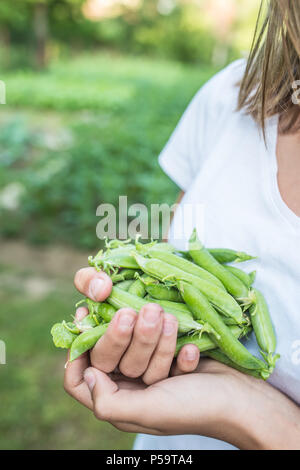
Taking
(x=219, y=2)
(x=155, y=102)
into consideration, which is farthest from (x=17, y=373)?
(x=219, y=2)

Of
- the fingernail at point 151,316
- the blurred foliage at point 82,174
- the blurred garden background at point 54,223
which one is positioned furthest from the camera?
the blurred foliage at point 82,174

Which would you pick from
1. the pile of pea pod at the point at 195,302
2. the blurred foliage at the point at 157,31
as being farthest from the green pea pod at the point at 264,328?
the blurred foliage at the point at 157,31

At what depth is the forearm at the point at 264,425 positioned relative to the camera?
4.06 feet

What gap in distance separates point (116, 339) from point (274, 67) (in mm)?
969

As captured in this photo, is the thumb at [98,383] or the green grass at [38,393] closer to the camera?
the thumb at [98,383]

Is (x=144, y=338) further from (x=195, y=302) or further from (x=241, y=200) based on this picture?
(x=241, y=200)

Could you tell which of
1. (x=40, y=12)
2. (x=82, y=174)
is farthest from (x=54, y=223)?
(x=40, y=12)

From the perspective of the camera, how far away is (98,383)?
1.31 m

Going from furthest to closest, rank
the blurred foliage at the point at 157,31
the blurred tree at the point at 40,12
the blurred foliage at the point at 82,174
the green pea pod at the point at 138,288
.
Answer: the blurred foliage at the point at 157,31
the blurred tree at the point at 40,12
the blurred foliage at the point at 82,174
the green pea pod at the point at 138,288

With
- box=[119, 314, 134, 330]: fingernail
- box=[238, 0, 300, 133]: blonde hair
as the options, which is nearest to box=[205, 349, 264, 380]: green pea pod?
box=[119, 314, 134, 330]: fingernail

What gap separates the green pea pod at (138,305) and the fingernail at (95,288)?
0.14 ft

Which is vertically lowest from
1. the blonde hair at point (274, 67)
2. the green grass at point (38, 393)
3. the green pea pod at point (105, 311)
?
the green grass at point (38, 393)

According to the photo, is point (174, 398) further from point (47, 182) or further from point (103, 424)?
point (47, 182)
